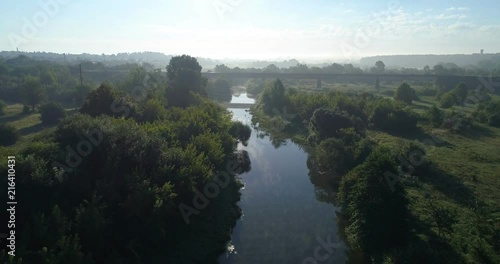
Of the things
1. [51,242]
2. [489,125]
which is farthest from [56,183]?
[489,125]

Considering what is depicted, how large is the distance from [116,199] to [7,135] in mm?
39813

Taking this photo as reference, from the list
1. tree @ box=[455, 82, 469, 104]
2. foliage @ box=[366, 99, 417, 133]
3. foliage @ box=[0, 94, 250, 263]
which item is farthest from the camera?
tree @ box=[455, 82, 469, 104]

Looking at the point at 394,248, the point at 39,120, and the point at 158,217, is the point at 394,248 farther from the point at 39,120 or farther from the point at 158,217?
the point at 39,120

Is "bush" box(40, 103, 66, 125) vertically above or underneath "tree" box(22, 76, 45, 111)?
underneath

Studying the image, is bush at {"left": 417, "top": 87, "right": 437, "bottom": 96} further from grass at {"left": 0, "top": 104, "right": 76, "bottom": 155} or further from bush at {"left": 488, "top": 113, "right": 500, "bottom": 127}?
grass at {"left": 0, "top": 104, "right": 76, "bottom": 155}

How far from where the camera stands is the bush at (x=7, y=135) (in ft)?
161

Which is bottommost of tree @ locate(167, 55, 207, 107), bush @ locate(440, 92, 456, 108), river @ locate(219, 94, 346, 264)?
river @ locate(219, 94, 346, 264)

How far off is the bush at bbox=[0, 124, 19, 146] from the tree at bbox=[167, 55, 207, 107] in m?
24.2

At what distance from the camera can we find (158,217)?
2141 centimetres

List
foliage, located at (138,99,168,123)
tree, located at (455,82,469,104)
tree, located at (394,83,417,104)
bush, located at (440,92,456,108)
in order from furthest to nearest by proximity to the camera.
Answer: tree, located at (455,82,469,104) < tree, located at (394,83,417,104) < bush, located at (440,92,456,108) < foliage, located at (138,99,168,123)

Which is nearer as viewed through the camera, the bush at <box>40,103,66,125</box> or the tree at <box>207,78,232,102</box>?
the bush at <box>40,103,66,125</box>

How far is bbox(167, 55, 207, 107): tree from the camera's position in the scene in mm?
58875

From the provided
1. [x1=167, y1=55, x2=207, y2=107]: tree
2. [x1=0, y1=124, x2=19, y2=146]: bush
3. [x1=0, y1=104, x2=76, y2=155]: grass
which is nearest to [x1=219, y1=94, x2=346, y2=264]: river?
[x1=167, y1=55, x2=207, y2=107]: tree

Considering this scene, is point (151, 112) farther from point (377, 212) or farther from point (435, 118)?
point (435, 118)
